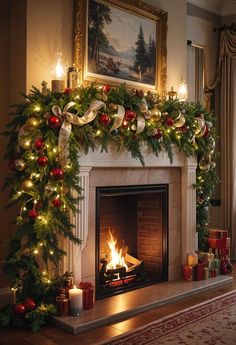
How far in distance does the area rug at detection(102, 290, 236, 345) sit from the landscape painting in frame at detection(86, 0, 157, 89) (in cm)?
212

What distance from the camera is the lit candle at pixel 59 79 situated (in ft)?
11.0

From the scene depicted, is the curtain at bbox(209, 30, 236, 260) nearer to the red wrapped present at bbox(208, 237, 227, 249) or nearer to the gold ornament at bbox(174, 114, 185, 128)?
→ the red wrapped present at bbox(208, 237, 227, 249)

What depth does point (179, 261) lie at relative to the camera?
4457 millimetres

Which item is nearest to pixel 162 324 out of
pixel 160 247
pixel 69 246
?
pixel 69 246

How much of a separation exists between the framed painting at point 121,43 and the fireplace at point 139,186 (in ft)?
2.45

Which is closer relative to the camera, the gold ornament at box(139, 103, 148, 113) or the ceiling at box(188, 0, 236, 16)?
the gold ornament at box(139, 103, 148, 113)

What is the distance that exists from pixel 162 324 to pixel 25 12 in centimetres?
259

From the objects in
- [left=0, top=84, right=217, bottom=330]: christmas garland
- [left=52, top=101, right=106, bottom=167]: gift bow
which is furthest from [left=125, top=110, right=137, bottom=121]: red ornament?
[left=52, top=101, right=106, bottom=167]: gift bow

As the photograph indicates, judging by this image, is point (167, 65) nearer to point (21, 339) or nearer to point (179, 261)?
point (179, 261)

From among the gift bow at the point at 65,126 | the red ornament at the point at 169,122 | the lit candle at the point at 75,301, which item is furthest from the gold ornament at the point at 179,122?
the lit candle at the point at 75,301

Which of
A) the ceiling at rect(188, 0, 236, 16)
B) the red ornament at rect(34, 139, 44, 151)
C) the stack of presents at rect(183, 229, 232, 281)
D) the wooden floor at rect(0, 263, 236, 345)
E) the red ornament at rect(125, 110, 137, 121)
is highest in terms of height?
the ceiling at rect(188, 0, 236, 16)

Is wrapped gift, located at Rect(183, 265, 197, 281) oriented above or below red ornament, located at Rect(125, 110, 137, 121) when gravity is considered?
below

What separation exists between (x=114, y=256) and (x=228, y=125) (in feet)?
8.16

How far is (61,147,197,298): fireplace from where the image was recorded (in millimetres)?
3451
